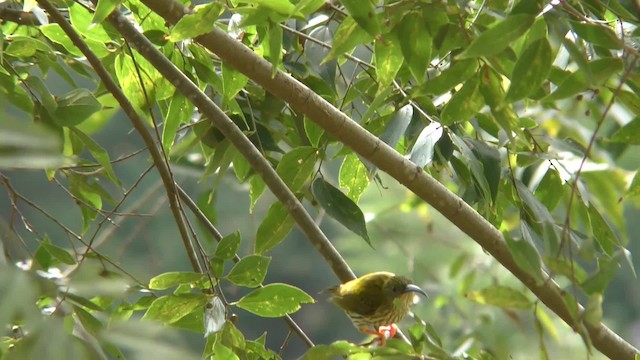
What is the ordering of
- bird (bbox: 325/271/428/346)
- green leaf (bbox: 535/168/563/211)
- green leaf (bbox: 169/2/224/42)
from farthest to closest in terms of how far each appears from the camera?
bird (bbox: 325/271/428/346)
green leaf (bbox: 535/168/563/211)
green leaf (bbox: 169/2/224/42)

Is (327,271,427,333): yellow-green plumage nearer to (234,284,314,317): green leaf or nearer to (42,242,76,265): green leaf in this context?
(234,284,314,317): green leaf

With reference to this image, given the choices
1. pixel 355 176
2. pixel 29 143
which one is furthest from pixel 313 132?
pixel 29 143

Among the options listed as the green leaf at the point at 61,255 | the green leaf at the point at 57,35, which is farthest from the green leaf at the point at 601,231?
the green leaf at the point at 57,35

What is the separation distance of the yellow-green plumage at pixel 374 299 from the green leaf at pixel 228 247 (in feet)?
1.77

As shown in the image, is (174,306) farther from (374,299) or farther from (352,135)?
(374,299)

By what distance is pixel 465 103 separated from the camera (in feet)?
3.72

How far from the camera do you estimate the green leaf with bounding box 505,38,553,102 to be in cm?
98

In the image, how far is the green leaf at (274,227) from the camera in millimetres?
1405

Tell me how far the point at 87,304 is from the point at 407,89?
2.16ft

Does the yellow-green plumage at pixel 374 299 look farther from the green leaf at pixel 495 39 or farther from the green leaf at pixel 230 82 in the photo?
the green leaf at pixel 495 39

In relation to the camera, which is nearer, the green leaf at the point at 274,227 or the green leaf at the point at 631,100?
the green leaf at the point at 631,100

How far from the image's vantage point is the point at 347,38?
3.51 feet

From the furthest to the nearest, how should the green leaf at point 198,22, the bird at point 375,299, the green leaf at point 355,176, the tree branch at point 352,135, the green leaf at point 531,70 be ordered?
the bird at point 375,299 < the green leaf at point 355,176 < the tree branch at point 352,135 < the green leaf at point 198,22 < the green leaf at point 531,70

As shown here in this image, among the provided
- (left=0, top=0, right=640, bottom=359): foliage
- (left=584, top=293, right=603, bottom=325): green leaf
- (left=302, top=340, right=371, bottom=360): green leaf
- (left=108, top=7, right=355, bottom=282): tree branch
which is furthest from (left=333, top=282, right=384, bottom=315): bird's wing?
(left=584, top=293, right=603, bottom=325): green leaf
